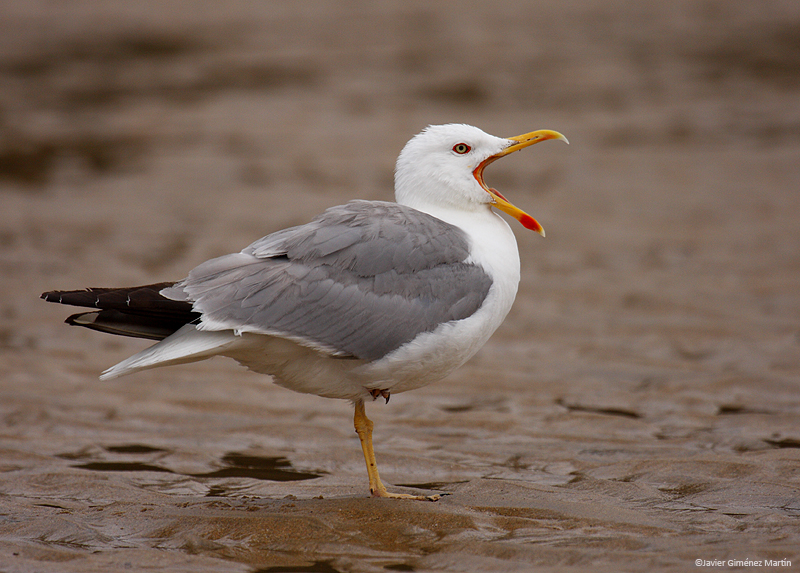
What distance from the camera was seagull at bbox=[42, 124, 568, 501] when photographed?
4.59 metres

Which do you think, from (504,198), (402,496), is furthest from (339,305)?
(504,198)

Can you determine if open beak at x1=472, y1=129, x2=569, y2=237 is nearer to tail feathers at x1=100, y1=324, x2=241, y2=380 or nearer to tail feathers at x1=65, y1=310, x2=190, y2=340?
tail feathers at x1=100, y1=324, x2=241, y2=380

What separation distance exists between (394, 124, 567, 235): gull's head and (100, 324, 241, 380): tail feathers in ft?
4.87

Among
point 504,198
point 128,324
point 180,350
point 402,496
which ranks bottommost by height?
point 402,496

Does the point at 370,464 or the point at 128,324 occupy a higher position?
the point at 128,324

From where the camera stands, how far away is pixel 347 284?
15.8ft

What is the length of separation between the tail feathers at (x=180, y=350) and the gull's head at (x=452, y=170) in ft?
4.87

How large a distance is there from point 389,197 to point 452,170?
664 centimetres

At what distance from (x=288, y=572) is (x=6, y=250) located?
793 centimetres

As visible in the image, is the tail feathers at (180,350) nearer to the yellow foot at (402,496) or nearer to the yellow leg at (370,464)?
the yellow leg at (370,464)

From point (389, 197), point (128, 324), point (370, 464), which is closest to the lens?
point (128, 324)

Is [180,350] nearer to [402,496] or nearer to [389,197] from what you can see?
[402,496]

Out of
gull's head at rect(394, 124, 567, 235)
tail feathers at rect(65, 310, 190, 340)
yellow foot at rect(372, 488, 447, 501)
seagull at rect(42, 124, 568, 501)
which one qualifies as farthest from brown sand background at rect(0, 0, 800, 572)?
gull's head at rect(394, 124, 567, 235)

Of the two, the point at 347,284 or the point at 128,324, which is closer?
the point at 128,324
